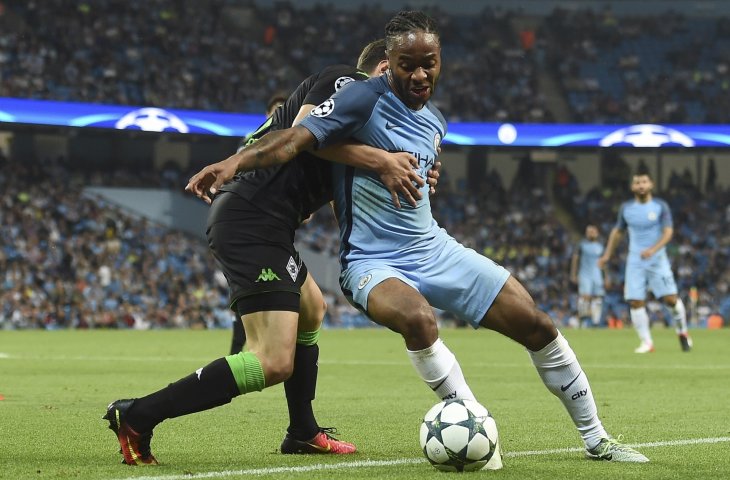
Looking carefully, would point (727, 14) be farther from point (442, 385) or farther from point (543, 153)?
point (442, 385)

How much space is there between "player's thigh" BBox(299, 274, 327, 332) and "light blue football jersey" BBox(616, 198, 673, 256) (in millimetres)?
10771

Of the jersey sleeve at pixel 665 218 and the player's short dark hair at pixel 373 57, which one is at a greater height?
the player's short dark hair at pixel 373 57

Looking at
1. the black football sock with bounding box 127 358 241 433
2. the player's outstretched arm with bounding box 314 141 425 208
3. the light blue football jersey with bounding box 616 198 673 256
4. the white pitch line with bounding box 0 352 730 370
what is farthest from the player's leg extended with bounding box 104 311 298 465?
the light blue football jersey with bounding box 616 198 673 256

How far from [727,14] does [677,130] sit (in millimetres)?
10979

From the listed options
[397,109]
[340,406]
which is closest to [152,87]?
[340,406]

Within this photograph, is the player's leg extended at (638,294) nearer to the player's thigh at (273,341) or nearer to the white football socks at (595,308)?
the player's thigh at (273,341)

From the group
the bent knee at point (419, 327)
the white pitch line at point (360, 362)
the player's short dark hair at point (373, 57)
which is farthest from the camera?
the white pitch line at point (360, 362)

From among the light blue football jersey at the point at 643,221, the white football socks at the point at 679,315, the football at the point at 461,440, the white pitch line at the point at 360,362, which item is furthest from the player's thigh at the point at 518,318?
the white football socks at the point at 679,315

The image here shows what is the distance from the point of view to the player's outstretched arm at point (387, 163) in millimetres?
5410

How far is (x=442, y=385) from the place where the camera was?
214 inches

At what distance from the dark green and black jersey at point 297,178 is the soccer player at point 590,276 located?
71.9 ft

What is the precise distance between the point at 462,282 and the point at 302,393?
1254mm

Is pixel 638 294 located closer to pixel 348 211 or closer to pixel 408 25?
pixel 348 211

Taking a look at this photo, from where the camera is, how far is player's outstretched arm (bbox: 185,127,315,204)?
5.07 metres
